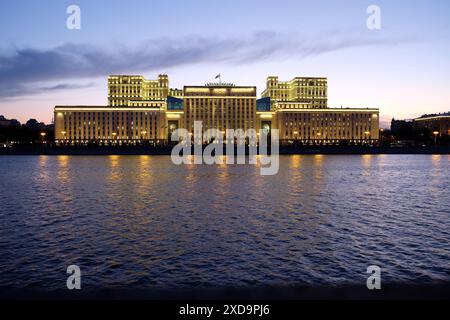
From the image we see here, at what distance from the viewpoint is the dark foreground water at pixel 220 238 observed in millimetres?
11914

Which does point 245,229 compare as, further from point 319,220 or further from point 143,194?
point 143,194

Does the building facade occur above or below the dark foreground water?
above

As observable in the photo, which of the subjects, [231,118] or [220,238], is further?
[231,118]

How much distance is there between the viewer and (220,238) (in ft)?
54.2

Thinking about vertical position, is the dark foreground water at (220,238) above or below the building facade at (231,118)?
below

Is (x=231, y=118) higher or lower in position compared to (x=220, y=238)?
higher

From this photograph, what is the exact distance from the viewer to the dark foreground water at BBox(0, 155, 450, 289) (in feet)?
39.1

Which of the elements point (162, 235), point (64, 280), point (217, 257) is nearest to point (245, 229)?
point (162, 235)

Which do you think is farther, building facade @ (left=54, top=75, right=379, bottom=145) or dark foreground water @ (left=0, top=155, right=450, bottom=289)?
building facade @ (left=54, top=75, right=379, bottom=145)

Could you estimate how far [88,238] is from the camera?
16.5 meters

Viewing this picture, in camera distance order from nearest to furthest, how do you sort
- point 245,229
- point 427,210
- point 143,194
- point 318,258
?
1. point 318,258
2. point 245,229
3. point 427,210
4. point 143,194

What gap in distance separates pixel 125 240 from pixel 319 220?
30.2ft
